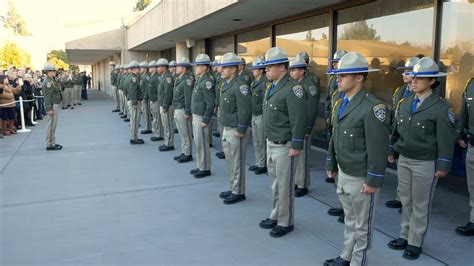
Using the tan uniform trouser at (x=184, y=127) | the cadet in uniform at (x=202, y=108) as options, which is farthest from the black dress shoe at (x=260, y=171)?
the tan uniform trouser at (x=184, y=127)

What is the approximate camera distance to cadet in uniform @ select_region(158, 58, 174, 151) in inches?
353

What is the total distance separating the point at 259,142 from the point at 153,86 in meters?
4.11

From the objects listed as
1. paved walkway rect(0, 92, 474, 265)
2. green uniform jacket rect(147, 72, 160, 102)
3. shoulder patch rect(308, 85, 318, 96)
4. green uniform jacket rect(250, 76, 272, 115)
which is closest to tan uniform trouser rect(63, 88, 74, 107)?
green uniform jacket rect(147, 72, 160, 102)

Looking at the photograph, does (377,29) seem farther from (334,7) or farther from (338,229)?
(338,229)

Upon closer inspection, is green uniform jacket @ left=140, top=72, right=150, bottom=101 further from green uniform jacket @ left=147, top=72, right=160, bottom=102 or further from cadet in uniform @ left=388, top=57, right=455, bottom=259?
cadet in uniform @ left=388, top=57, right=455, bottom=259

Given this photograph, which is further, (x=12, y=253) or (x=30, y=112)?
(x=30, y=112)

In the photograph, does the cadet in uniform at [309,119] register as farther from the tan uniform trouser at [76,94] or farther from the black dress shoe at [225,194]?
the tan uniform trouser at [76,94]

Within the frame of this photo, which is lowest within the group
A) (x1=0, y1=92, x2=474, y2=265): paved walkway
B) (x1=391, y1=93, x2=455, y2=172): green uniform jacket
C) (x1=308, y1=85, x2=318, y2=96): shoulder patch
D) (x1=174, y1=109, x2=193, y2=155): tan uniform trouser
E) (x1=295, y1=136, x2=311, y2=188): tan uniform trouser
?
(x1=0, y1=92, x2=474, y2=265): paved walkway

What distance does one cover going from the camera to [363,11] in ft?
25.3

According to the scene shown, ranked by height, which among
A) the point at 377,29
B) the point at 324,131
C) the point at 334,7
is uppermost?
the point at 334,7

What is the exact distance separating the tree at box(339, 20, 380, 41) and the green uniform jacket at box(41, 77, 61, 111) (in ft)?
20.5

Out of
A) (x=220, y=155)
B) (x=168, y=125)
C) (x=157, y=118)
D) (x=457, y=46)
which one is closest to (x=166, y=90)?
(x=168, y=125)

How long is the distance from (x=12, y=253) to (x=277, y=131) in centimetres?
295

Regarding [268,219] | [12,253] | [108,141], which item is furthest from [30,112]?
[268,219]
